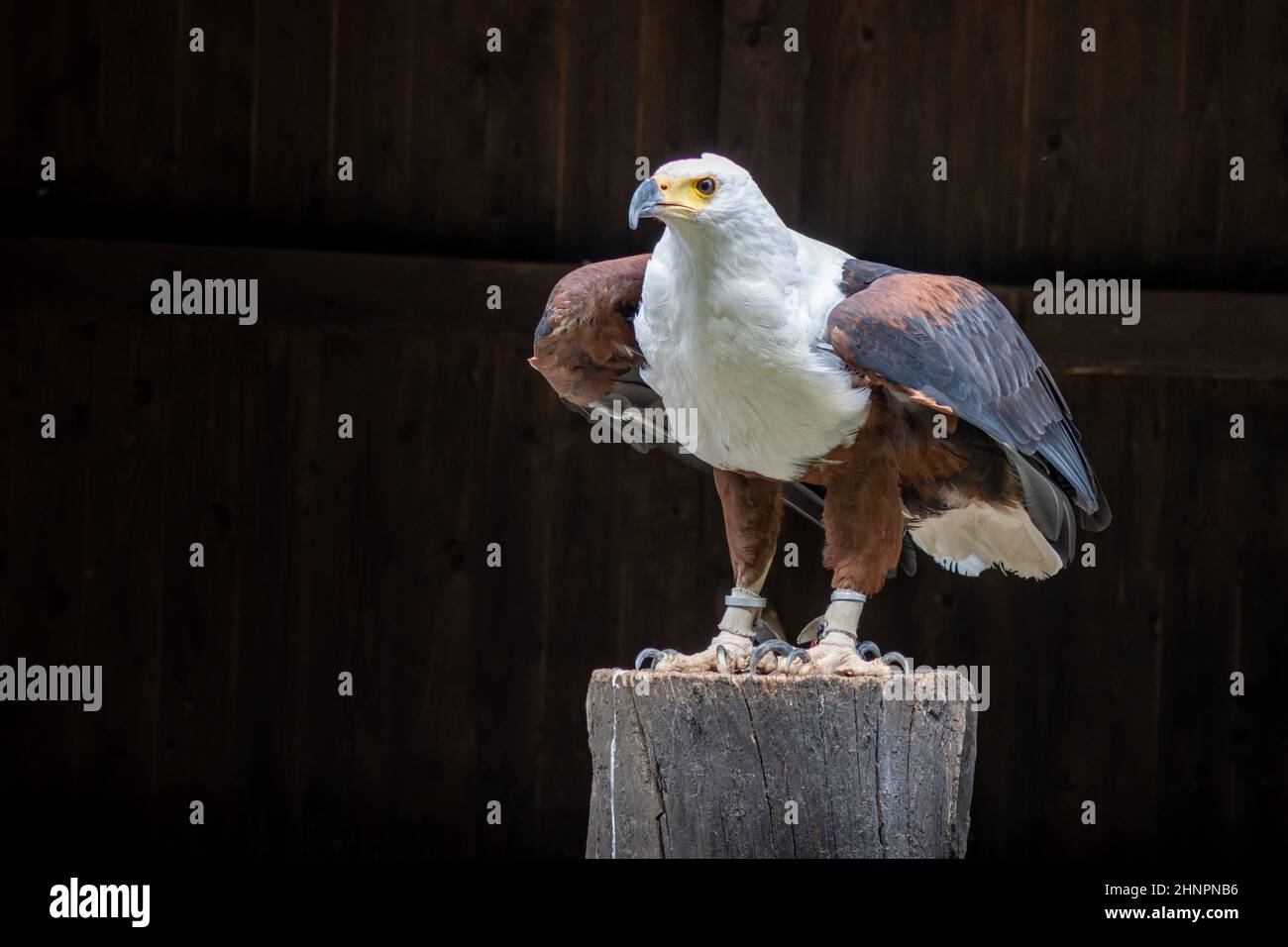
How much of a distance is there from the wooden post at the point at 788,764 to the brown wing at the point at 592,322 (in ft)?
2.93

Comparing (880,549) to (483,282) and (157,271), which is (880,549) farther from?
(157,271)

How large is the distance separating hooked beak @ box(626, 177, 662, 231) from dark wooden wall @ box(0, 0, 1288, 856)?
2.72m

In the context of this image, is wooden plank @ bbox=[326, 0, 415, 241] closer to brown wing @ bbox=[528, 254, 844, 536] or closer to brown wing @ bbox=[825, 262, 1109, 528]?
brown wing @ bbox=[528, 254, 844, 536]

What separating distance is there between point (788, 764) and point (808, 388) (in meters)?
0.81

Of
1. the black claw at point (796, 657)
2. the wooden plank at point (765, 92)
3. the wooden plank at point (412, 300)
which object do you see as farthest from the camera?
the wooden plank at point (412, 300)

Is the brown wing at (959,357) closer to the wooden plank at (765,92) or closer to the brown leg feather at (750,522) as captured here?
the brown leg feather at (750,522)

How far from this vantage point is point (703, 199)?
11.5ft

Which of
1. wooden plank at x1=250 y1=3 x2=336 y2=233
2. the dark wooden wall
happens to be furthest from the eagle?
wooden plank at x1=250 y1=3 x2=336 y2=233

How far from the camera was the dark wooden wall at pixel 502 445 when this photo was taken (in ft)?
20.0

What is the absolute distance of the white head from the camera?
136 inches

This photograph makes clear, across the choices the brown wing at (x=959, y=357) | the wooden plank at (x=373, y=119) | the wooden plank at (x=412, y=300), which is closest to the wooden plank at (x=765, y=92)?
the wooden plank at (x=412, y=300)

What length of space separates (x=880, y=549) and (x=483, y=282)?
2.45 metres

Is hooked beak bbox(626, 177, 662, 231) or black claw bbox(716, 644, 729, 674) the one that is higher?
hooked beak bbox(626, 177, 662, 231)

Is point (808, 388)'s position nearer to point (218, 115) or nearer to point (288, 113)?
point (288, 113)
